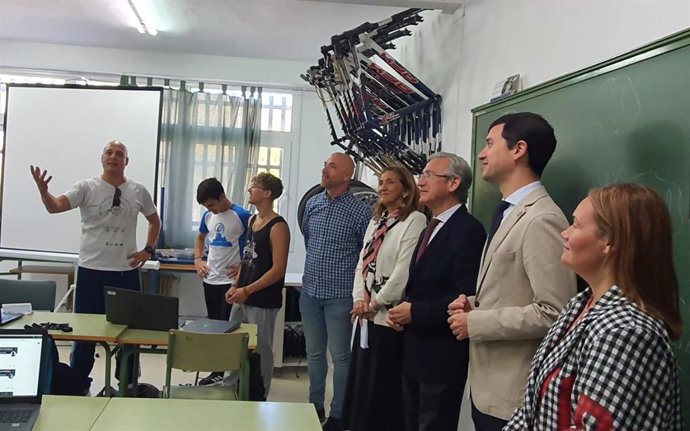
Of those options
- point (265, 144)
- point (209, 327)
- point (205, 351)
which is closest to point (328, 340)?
point (209, 327)

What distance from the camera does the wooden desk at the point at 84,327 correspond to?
2660mm

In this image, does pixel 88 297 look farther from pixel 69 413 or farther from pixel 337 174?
pixel 69 413

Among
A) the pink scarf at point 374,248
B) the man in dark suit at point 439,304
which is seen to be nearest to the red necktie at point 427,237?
the man in dark suit at point 439,304

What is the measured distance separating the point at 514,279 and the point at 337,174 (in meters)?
1.80

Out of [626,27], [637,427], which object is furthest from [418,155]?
[637,427]

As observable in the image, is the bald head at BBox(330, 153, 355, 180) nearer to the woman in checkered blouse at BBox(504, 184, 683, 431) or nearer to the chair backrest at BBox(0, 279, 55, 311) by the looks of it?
the chair backrest at BBox(0, 279, 55, 311)

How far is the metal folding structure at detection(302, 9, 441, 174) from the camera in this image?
3.37 metres

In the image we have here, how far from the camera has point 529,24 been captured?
2301mm

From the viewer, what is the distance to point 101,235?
3596 millimetres

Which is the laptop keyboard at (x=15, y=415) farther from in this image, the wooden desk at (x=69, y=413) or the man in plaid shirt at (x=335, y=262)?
the man in plaid shirt at (x=335, y=262)

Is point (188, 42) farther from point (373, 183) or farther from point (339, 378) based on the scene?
point (339, 378)

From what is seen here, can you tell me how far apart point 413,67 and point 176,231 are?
Result: 3.39 m

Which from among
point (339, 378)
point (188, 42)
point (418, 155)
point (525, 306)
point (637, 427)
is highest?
point (188, 42)

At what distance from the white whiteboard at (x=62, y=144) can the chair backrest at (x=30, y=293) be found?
1929 mm
